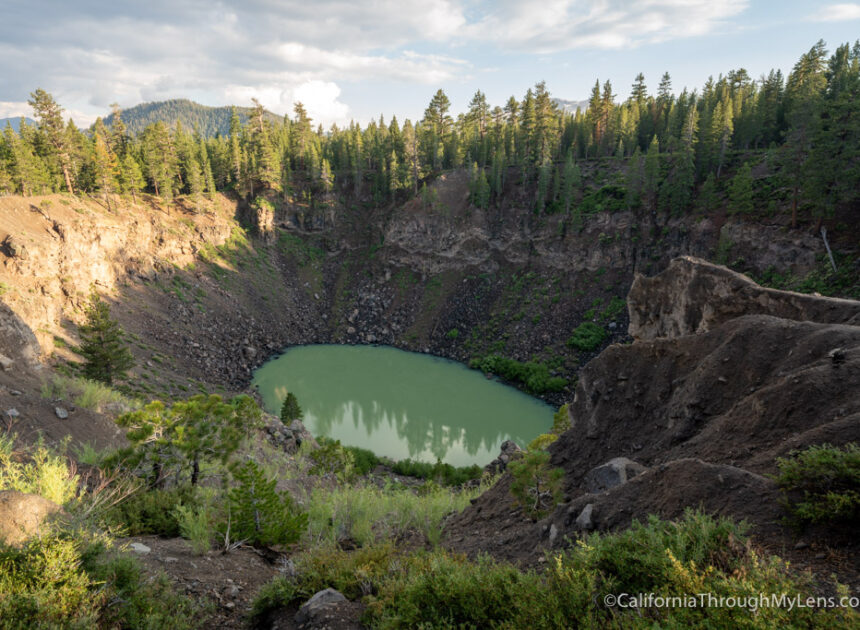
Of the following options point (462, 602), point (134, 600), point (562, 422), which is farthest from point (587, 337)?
point (134, 600)

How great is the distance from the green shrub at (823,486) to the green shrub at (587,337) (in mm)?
42221

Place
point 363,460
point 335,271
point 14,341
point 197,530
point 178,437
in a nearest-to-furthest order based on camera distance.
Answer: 1. point 197,530
2. point 178,437
3. point 14,341
4. point 363,460
5. point 335,271

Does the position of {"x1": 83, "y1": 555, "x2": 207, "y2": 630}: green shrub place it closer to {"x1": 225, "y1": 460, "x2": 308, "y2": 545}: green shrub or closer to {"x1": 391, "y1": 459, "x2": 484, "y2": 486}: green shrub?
{"x1": 225, "y1": 460, "x2": 308, "y2": 545}: green shrub

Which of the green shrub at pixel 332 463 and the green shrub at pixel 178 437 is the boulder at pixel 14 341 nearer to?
the green shrub at pixel 178 437

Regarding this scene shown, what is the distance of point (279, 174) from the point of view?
231 ft

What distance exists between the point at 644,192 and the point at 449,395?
120 feet

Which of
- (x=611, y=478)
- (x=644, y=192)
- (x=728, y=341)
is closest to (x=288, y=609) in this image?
(x=611, y=478)

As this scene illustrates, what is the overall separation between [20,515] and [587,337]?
48363mm

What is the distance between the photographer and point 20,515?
6043 mm

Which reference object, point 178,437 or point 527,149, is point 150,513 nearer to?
point 178,437

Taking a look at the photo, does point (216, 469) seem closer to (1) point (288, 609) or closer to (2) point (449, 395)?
(1) point (288, 609)

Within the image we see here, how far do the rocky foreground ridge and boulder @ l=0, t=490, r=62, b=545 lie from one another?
8447 mm

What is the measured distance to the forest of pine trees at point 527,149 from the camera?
125ft

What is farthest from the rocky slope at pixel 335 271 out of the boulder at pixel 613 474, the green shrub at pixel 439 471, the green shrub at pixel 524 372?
the boulder at pixel 613 474
